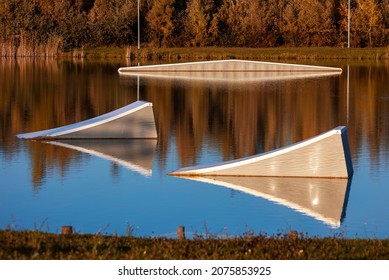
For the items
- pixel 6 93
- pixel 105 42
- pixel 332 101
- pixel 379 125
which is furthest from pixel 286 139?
pixel 105 42

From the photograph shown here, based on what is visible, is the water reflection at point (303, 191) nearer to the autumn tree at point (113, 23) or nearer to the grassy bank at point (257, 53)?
the grassy bank at point (257, 53)

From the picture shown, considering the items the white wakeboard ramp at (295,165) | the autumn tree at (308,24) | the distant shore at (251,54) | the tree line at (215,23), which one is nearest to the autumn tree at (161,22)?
the tree line at (215,23)

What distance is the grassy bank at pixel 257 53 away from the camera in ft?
154

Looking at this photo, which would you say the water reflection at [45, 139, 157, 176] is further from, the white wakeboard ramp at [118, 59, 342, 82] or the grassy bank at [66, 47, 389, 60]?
the grassy bank at [66, 47, 389, 60]

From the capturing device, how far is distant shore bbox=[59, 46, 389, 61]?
1851 inches

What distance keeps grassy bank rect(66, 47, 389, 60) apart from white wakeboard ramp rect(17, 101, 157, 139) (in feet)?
101

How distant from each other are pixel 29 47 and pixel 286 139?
112ft

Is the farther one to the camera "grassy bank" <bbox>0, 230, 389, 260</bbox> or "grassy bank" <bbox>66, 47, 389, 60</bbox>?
"grassy bank" <bbox>66, 47, 389, 60</bbox>

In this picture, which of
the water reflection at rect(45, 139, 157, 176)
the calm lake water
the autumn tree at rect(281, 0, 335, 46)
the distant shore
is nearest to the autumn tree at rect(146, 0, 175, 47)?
the distant shore

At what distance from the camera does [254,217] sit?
10.0m

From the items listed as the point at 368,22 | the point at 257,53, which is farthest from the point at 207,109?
the point at 368,22

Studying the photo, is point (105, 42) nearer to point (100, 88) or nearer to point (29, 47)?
point (29, 47)

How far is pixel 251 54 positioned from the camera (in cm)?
4712

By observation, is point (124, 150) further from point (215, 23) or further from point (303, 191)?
point (215, 23)
